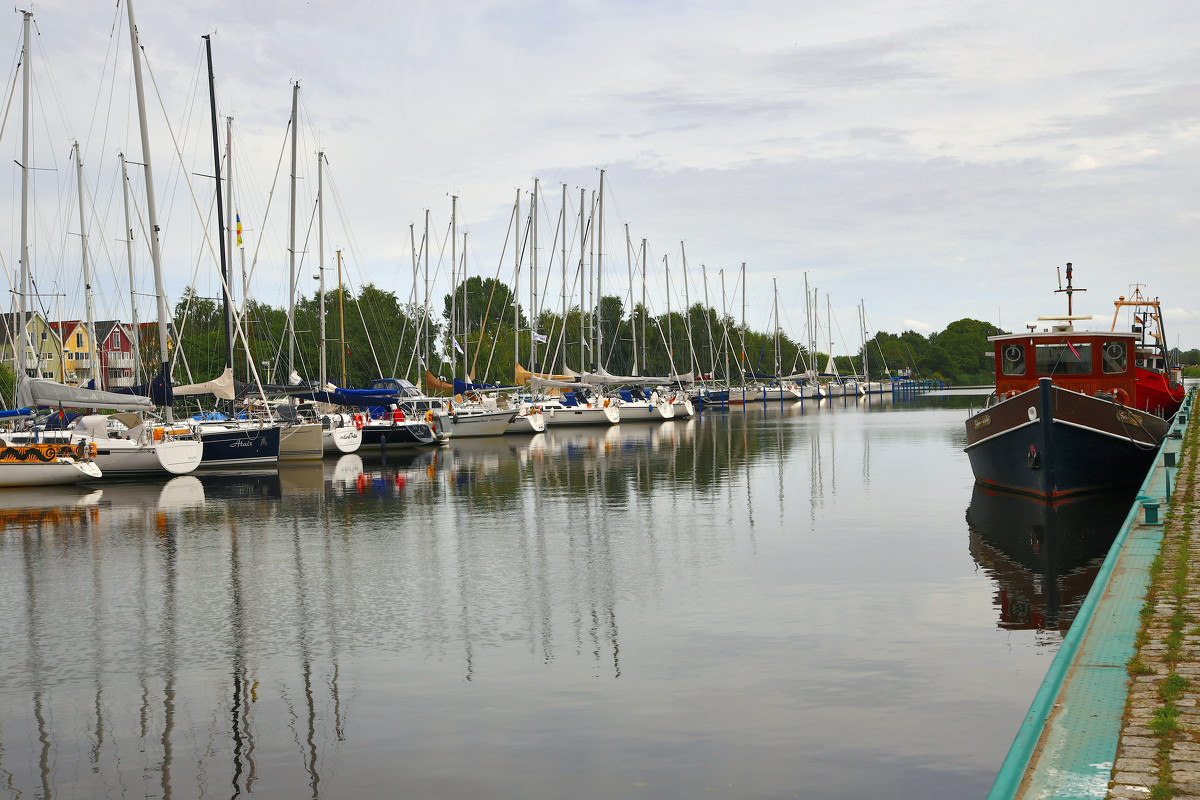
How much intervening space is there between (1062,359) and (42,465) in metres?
25.9

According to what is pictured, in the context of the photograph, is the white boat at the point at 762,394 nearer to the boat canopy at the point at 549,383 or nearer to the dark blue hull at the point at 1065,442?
the boat canopy at the point at 549,383

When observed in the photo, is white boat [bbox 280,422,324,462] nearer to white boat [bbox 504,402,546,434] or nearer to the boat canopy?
white boat [bbox 504,402,546,434]

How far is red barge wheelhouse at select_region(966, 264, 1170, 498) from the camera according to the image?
20.4 meters

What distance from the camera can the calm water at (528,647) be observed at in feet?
24.7

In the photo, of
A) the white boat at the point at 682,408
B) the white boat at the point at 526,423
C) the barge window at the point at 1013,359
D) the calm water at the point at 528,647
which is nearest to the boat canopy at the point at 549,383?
the white boat at the point at 526,423

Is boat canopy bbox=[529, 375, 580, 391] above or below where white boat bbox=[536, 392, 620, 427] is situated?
above

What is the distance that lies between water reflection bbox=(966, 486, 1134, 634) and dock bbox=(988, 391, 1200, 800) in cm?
111

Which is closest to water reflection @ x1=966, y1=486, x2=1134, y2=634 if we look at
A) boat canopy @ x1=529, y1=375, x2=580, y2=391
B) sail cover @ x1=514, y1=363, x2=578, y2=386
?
boat canopy @ x1=529, y1=375, x2=580, y2=391

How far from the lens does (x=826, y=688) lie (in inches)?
Result: 362

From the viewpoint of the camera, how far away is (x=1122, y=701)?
22.7ft

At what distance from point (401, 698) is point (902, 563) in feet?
28.8

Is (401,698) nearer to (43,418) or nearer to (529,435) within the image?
(43,418)

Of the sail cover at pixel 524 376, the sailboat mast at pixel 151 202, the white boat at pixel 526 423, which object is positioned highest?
the sailboat mast at pixel 151 202

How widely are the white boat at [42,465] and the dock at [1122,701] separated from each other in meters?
26.0
